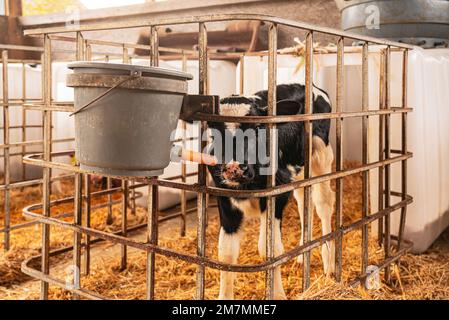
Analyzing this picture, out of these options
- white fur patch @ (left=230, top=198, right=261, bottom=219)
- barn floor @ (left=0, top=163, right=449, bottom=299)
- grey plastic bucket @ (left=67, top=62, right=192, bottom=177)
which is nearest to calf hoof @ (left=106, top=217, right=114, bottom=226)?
barn floor @ (left=0, top=163, right=449, bottom=299)

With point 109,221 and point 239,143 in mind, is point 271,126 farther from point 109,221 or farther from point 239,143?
point 109,221

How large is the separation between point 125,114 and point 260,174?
47.3 inches

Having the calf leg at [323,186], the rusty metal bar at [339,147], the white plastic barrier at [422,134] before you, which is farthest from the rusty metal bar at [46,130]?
the white plastic barrier at [422,134]

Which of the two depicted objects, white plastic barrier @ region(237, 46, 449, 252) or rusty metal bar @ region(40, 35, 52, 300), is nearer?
rusty metal bar @ region(40, 35, 52, 300)

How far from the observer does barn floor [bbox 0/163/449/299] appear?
130 inches

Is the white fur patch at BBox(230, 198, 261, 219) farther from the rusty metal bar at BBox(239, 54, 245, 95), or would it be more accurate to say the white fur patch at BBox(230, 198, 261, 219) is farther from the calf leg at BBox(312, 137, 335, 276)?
the rusty metal bar at BBox(239, 54, 245, 95)

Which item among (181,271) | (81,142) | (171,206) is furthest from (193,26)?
(81,142)

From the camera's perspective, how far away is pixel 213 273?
3660mm

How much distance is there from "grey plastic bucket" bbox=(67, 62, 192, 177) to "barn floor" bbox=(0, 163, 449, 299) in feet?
3.45

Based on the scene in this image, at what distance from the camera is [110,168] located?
6.39 ft

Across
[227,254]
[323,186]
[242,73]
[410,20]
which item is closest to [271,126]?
[227,254]

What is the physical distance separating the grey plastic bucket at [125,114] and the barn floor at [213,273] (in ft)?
3.45

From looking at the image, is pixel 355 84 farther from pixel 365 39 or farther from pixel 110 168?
pixel 110 168

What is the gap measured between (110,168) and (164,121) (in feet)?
0.88
